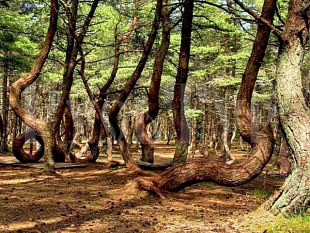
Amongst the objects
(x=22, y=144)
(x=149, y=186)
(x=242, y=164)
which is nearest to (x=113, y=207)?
(x=149, y=186)

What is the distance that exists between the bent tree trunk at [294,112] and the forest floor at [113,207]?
59 cm

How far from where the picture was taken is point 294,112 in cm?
582

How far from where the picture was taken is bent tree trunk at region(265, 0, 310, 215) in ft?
18.5

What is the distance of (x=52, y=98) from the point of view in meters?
34.3

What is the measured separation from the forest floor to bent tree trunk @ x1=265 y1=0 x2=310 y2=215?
0.59 meters

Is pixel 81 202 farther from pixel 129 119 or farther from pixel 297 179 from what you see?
pixel 129 119

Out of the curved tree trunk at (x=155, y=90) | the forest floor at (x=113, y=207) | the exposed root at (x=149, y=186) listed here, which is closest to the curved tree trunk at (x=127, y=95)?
the curved tree trunk at (x=155, y=90)

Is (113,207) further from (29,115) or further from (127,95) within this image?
(29,115)

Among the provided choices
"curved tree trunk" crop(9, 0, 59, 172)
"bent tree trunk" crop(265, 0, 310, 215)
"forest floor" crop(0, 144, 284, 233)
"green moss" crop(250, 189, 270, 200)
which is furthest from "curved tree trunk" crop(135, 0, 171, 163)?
"bent tree trunk" crop(265, 0, 310, 215)

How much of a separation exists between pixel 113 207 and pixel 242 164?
2.69 metres

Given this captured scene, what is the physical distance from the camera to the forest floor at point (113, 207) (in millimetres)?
5754

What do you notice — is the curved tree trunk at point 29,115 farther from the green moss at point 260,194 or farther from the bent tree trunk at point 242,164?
the green moss at point 260,194

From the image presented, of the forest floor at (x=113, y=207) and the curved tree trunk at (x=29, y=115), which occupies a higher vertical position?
the curved tree trunk at (x=29, y=115)

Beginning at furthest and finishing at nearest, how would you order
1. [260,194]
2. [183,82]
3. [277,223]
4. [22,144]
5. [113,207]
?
[22,144], [183,82], [260,194], [113,207], [277,223]
